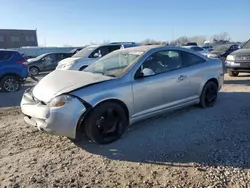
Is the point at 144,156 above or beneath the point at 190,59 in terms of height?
beneath

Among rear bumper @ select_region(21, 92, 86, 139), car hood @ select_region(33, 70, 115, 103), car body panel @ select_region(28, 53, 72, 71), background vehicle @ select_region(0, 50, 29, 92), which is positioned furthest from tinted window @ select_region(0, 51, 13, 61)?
car body panel @ select_region(28, 53, 72, 71)

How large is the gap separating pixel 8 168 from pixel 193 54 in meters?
4.11

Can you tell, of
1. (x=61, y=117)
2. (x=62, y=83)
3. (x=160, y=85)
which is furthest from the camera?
(x=160, y=85)

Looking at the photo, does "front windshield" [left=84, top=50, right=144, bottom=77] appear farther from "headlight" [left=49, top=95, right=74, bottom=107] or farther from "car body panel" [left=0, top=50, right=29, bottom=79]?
"car body panel" [left=0, top=50, right=29, bottom=79]

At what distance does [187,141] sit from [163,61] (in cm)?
164

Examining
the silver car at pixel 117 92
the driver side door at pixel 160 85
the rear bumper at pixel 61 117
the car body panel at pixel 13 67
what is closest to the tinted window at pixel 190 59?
the silver car at pixel 117 92

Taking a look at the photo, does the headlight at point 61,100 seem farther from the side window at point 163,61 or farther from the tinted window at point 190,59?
the tinted window at point 190,59

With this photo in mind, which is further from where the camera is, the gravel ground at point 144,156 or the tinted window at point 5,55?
the tinted window at point 5,55

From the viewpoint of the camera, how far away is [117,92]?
3.96 metres

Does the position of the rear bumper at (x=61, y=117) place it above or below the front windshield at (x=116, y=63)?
below

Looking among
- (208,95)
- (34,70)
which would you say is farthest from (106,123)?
(34,70)

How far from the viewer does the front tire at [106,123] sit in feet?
12.4

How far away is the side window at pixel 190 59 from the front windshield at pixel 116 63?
1089 mm

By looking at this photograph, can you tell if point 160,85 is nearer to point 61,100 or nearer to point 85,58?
point 61,100
